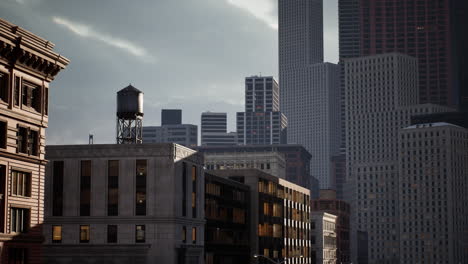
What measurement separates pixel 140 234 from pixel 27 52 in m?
51.3

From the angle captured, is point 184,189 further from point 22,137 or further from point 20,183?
point 20,183

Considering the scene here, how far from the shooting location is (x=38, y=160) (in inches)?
2904

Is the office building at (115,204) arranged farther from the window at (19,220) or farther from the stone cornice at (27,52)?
the window at (19,220)

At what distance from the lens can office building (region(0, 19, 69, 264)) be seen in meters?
69.6

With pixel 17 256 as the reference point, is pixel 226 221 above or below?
above

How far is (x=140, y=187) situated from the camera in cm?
11919

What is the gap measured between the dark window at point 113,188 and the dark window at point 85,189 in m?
2.69

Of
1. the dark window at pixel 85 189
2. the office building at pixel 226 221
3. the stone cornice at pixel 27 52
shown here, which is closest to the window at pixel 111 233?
the dark window at pixel 85 189

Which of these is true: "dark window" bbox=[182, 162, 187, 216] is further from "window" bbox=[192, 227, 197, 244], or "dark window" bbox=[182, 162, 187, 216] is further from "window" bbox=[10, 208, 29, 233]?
"window" bbox=[10, 208, 29, 233]

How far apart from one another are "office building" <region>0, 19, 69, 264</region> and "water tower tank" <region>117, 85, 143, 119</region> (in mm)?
61344

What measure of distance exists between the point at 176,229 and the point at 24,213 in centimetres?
4746

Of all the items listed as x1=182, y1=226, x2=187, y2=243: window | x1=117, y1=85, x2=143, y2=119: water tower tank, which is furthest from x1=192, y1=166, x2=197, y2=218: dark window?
x1=117, y1=85, x2=143, y2=119: water tower tank

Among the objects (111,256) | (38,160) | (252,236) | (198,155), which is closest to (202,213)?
(198,155)

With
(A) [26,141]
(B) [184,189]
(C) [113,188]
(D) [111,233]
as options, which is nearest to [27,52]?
(A) [26,141]
